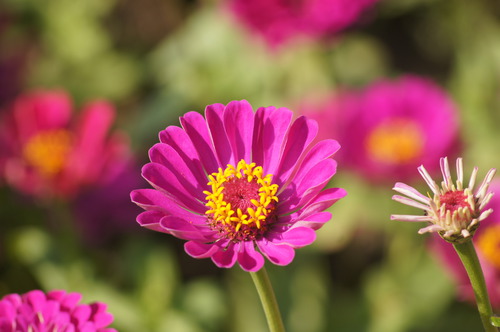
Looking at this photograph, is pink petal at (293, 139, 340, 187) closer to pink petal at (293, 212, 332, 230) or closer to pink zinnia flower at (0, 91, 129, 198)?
pink petal at (293, 212, 332, 230)

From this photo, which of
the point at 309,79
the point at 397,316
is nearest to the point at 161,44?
the point at 309,79

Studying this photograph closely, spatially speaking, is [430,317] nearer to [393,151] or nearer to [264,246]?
[393,151]

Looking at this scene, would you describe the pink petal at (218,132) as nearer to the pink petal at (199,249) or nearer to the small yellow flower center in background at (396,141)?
the pink petal at (199,249)

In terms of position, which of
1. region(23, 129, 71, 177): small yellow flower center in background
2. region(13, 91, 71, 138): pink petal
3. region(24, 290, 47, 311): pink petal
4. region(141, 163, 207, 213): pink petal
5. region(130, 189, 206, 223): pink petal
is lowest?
region(24, 290, 47, 311): pink petal

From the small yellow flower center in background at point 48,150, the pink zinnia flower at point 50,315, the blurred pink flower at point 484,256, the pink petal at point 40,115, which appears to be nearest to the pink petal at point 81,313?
the pink zinnia flower at point 50,315

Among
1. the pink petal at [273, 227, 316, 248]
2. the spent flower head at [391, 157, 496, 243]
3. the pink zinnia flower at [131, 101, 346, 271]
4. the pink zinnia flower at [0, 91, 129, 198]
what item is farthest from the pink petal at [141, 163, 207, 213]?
the pink zinnia flower at [0, 91, 129, 198]

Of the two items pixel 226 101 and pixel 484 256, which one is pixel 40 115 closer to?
pixel 226 101
